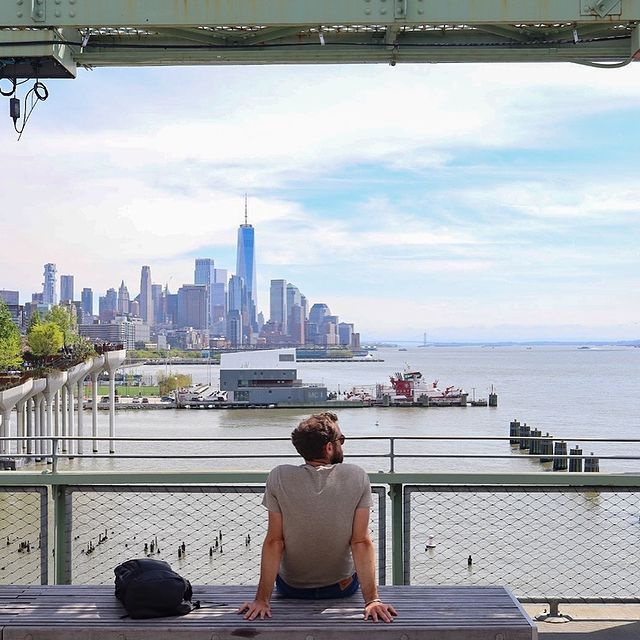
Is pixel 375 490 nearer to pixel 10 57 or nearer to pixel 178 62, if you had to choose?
pixel 178 62

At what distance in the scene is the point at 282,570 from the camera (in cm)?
364

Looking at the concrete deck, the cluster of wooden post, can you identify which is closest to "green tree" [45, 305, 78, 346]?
the cluster of wooden post

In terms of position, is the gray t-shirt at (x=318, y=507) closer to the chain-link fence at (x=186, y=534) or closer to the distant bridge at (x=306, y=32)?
the chain-link fence at (x=186, y=534)

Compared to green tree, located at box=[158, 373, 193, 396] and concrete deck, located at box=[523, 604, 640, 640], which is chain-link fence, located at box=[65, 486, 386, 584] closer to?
concrete deck, located at box=[523, 604, 640, 640]

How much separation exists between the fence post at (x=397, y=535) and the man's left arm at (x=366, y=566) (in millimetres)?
1572

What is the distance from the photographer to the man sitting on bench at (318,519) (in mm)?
3504

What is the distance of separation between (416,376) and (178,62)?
8590 cm

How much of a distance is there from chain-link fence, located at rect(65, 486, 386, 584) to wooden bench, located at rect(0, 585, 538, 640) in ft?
4.43

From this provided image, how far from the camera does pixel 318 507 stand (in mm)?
3508

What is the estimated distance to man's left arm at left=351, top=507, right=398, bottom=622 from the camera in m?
3.37

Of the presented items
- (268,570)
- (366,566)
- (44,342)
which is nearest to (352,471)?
(366,566)

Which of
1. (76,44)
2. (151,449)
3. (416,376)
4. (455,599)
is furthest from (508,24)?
(416,376)

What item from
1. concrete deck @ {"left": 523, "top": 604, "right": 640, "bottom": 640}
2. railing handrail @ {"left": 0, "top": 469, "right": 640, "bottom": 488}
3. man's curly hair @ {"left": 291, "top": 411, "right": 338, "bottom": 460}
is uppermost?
man's curly hair @ {"left": 291, "top": 411, "right": 338, "bottom": 460}

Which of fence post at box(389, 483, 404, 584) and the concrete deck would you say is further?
fence post at box(389, 483, 404, 584)
